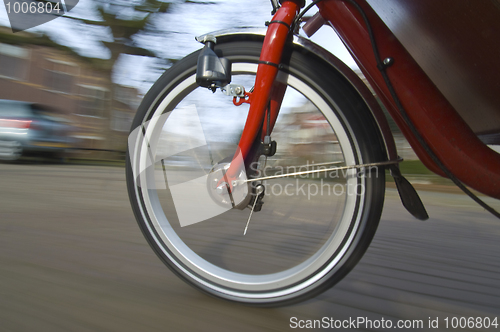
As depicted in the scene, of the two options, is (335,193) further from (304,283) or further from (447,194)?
(447,194)

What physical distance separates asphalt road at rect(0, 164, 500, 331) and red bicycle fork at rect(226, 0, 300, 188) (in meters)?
0.52

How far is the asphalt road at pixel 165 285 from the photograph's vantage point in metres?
1.22

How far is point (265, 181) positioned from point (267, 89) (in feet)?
1.15

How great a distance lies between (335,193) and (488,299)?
871mm

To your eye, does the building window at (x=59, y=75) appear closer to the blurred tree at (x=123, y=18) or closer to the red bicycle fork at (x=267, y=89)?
the blurred tree at (x=123, y=18)

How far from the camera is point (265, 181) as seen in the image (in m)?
1.38

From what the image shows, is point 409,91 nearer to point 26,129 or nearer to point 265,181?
point 265,181

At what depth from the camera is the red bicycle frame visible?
104cm

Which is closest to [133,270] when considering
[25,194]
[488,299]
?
[488,299]

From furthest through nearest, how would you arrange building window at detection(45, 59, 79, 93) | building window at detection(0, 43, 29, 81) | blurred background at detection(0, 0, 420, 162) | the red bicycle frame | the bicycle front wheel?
building window at detection(45, 59, 79, 93)
building window at detection(0, 43, 29, 81)
blurred background at detection(0, 0, 420, 162)
the bicycle front wheel
the red bicycle frame

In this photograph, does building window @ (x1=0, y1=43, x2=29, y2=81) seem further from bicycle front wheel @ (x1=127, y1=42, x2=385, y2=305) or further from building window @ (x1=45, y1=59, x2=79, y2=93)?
bicycle front wheel @ (x1=127, y1=42, x2=385, y2=305)

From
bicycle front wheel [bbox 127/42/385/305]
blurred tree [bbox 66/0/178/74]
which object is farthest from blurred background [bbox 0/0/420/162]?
bicycle front wheel [bbox 127/42/385/305]

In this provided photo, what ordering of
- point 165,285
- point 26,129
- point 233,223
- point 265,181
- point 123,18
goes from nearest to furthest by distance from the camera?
point 265,181
point 165,285
point 233,223
point 123,18
point 26,129

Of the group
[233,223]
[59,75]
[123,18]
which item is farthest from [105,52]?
[59,75]
